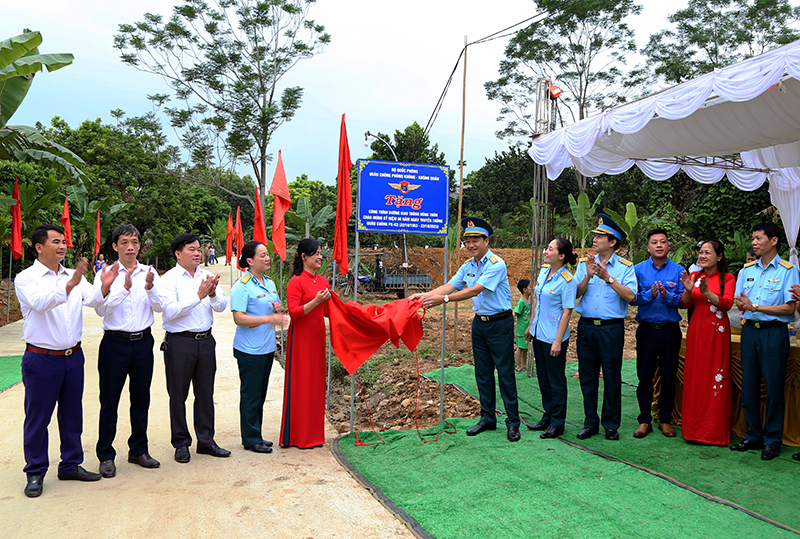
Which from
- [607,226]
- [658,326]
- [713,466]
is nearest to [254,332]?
[607,226]

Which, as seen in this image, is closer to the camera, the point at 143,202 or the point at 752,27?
the point at 752,27

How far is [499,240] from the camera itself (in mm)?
24719

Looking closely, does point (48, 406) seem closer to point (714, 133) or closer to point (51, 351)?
point (51, 351)

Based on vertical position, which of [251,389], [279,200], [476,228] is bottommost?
[251,389]

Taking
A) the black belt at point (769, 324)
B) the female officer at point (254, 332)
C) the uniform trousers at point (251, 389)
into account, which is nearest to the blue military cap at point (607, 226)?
the black belt at point (769, 324)

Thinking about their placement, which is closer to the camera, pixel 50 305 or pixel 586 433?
pixel 50 305

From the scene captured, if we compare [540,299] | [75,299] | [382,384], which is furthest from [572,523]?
[382,384]

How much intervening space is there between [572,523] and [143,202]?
965 inches

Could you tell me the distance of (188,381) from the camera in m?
4.18

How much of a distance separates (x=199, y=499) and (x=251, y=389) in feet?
3.47

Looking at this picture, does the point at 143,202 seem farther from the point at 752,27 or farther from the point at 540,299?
the point at 752,27

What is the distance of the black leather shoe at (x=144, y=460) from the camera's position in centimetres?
398

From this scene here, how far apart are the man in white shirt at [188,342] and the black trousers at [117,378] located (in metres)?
0.17

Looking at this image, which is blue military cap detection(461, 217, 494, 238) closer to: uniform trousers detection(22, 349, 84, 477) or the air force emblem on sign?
the air force emblem on sign
